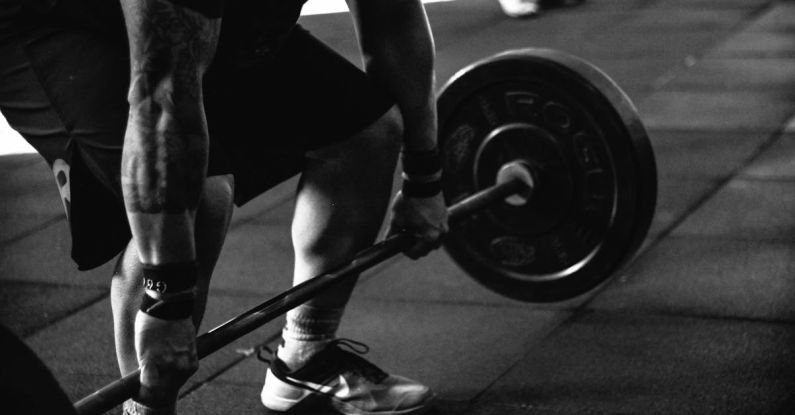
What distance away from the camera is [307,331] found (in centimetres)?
254

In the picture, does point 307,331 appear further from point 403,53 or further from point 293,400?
point 403,53

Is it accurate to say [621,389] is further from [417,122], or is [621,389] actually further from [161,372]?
[161,372]

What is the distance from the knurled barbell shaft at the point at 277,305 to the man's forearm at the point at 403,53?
222 mm

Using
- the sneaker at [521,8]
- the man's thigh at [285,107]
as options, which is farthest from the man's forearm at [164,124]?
the sneaker at [521,8]

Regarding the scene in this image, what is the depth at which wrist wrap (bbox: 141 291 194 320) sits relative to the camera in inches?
73.1

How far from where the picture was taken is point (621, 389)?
256 centimetres

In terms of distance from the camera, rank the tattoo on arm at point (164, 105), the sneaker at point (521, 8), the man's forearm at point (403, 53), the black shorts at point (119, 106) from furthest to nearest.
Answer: the sneaker at point (521, 8)
the man's forearm at point (403, 53)
the black shorts at point (119, 106)
the tattoo on arm at point (164, 105)

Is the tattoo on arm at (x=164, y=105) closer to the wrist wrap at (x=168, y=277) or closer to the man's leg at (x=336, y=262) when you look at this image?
the wrist wrap at (x=168, y=277)

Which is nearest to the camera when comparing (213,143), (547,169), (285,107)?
(213,143)

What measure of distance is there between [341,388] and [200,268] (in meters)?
0.57

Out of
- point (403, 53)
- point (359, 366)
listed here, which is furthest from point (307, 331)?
point (403, 53)

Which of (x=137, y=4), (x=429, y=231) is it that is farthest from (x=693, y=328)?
(x=137, y=4)

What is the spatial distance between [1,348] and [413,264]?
2.01m

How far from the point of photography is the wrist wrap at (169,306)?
6.09 feet
